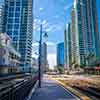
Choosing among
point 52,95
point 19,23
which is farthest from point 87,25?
point 52,95

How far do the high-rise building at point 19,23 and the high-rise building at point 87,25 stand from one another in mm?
37476

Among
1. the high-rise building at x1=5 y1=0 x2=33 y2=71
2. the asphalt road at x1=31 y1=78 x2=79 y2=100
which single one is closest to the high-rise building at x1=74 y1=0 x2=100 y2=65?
the high-rise building at x1=5 y1=0 x2=33 y2=71

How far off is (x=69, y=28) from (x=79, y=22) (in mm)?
15575

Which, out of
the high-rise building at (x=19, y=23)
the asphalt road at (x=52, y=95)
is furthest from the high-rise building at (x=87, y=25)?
the asphalt road at (x=52, y=95)

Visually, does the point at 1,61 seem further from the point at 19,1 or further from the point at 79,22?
the point at 19,1

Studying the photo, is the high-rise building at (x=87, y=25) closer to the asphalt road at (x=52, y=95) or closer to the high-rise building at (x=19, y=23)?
the high-rise building at (x=19, y=23)

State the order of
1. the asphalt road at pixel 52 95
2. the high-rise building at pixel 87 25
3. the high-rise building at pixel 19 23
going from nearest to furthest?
the asphalt road at pixel 52 95 < the high-rise building at pixel 87 25 < the high-rise building at pixel 19 23

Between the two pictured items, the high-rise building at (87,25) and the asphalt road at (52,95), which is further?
the high-rise building at (87,25)

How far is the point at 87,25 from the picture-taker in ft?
431

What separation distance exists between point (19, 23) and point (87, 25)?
5545 cm

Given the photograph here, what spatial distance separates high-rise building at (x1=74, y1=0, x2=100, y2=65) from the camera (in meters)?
132

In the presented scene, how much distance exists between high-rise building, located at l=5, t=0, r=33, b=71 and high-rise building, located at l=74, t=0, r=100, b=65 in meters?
37.5

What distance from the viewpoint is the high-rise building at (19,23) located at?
152m

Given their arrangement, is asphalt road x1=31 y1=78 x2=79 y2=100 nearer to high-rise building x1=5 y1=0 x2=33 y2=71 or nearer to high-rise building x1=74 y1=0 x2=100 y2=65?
high-rise building x1=74 y1=0 x2=100 y2=65
